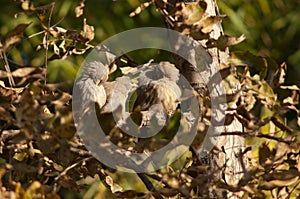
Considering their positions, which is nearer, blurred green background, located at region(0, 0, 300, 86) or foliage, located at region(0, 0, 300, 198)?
foliage, located at region(0, 0, 300, 198)

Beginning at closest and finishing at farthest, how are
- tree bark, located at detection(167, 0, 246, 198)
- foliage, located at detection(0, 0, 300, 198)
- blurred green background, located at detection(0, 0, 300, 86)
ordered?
foliage, located at detection(0, 0, 300, 198) → tree bark, located at detection(167, 0, 246, 198) → blurred green background, located at detection(0, 0, 300, 86)

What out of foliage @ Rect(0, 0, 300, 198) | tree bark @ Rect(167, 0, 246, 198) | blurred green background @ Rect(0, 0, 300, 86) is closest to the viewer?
foliage @ Rect(0, 0, 300, 198)

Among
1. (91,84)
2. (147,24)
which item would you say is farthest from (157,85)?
(147,24)

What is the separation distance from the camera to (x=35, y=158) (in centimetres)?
94

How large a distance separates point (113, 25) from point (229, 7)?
496 millimetres

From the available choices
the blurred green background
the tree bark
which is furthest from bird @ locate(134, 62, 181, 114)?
the blurred green background

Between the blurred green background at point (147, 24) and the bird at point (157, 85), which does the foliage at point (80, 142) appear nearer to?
the bird at point (157, 85)

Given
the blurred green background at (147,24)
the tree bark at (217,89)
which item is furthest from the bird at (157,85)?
the blurred green background at (147,24)

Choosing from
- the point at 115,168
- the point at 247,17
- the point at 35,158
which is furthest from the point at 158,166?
the point at 247,17

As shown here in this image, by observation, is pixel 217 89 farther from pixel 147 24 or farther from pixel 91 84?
pixel 147 24

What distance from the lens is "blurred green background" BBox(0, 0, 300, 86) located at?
9.84 feet

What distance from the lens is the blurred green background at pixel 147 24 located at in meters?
3.00

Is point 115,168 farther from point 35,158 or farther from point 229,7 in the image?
point 229,7

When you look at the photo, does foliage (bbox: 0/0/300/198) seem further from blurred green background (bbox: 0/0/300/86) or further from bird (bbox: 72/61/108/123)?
blurred green background (bbox: 0/0/300/86)
